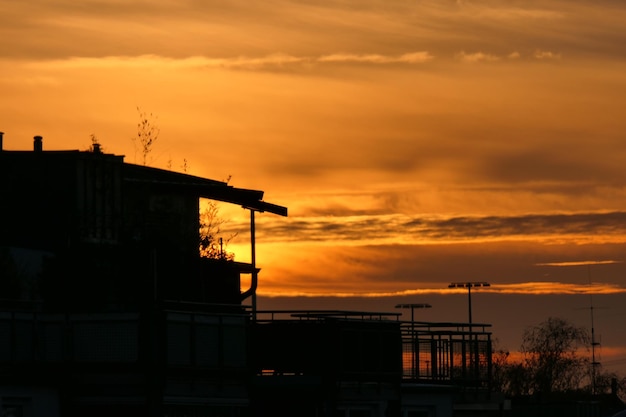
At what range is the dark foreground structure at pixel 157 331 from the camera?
133 ft

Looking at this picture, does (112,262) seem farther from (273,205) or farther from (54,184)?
(273,205)

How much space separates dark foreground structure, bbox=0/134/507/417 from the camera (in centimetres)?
4053

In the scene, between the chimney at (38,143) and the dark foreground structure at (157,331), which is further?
the chimney at (38,143)

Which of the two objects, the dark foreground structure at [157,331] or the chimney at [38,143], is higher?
the chimney at [38,143]

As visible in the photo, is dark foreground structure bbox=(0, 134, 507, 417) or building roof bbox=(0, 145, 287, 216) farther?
building roof bbox=(0, 145, 287, 216)

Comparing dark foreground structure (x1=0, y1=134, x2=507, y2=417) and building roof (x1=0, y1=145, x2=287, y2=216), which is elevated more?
building roof (x1=0, y1=145, x2=287, y2=216)

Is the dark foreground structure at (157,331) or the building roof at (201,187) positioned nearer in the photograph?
the dark foreground structure at (157,331)

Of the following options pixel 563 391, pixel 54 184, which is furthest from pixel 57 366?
pixel 563 391

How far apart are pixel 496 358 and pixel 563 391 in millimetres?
7799

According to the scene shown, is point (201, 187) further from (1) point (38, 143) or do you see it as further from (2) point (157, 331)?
(2) point (157, 331)

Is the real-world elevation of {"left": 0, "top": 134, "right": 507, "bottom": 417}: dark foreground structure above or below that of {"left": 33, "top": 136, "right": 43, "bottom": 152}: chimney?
below

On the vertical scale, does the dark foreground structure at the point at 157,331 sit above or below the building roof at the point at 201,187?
below

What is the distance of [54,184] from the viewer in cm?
4719

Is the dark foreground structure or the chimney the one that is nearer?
the dark foreground structure
